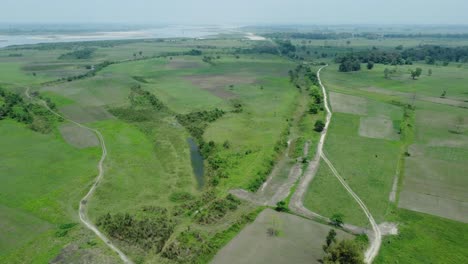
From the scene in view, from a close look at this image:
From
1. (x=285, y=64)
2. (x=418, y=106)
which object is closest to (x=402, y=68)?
(x=285, y=64)

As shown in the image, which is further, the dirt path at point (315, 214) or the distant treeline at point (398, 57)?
the distant treeline at point (398, 57)

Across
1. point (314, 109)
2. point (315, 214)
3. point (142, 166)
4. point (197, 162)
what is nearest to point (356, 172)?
point (315, 214)

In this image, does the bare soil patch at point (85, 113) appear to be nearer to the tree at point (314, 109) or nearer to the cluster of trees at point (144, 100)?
the cluster of trees at point (144, 100)

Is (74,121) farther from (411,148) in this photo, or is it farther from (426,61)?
(426,61)

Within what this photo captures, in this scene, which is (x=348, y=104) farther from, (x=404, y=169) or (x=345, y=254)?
(x=345, y=254)

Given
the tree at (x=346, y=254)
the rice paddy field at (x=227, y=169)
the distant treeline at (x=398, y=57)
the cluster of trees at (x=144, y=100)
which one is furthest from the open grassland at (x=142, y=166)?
the distant treeline at (x=398, y=57)

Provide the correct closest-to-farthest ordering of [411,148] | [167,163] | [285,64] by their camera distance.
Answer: [167,163], [411,148], [285,64]

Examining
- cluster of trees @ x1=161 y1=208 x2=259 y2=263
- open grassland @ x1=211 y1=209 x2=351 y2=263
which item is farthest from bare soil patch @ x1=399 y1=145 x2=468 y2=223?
cluster of trees @ x1=161 y1=208 x2=259 y2=263
